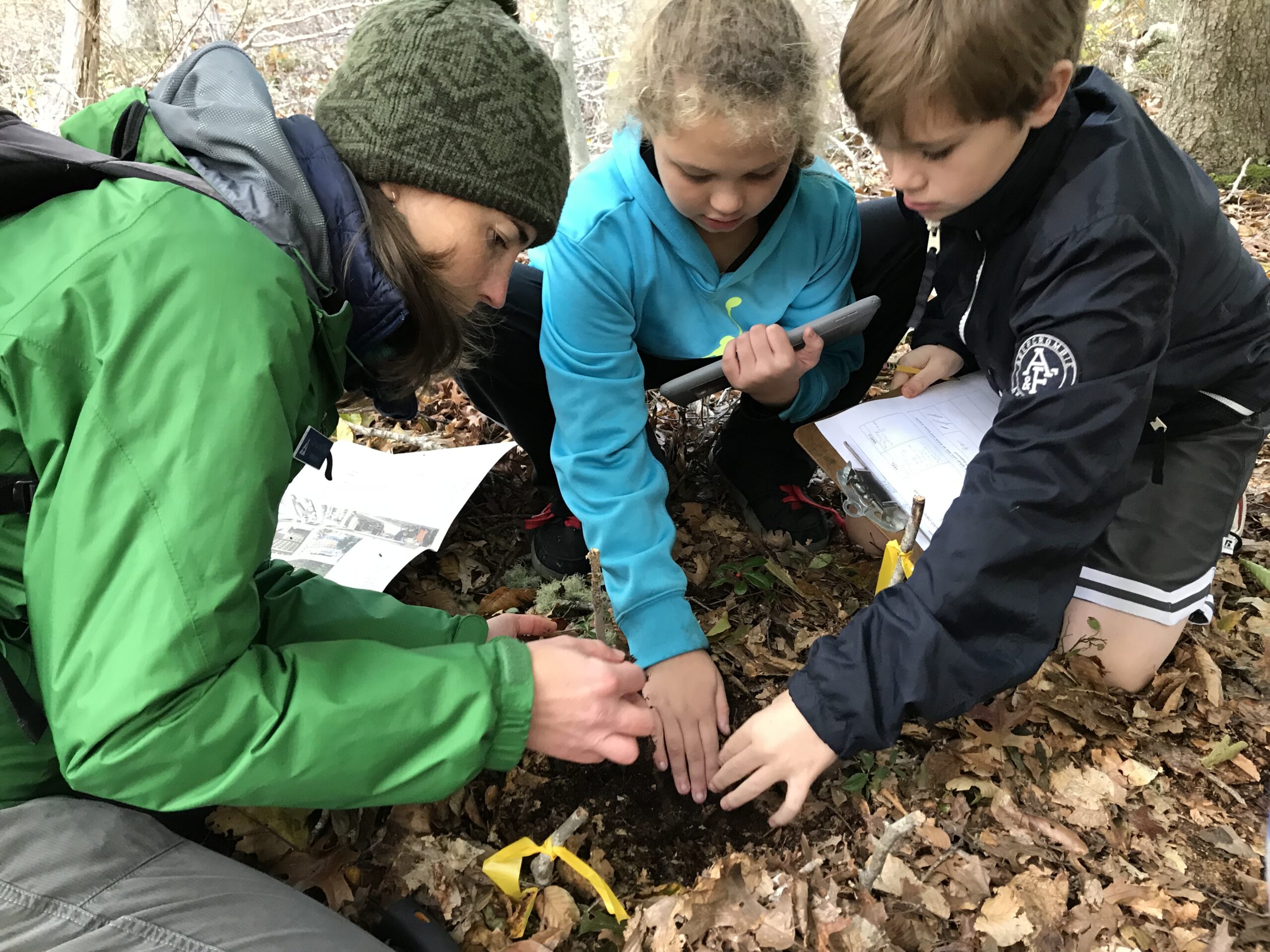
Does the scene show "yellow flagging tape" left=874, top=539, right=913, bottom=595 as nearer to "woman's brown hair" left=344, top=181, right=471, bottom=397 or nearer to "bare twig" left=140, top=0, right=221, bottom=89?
"woman's brown hair" left=344, top=181, right=471, bottom=397

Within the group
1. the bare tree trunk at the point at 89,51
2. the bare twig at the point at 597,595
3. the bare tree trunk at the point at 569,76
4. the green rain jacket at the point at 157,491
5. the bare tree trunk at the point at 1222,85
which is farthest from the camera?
the bare tree trunk at the point at 1222,85

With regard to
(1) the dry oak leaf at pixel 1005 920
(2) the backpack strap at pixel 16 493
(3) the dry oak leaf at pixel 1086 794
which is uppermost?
(2) the backpack strap at pixel 16 493

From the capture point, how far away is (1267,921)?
6.15 ft

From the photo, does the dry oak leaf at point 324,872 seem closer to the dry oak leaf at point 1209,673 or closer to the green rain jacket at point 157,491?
the green rain jacket at point 157,491

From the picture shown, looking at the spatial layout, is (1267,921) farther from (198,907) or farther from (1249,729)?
(198,907)

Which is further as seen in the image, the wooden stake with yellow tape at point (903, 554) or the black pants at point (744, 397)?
the black pants at point (744, 397)

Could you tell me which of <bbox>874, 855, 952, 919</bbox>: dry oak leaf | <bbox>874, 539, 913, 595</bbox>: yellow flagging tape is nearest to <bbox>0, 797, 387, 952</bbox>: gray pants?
<bbox>874, 855, 952, 919</bbox>: dry oak leaf

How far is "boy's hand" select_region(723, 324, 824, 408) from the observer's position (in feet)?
8.56

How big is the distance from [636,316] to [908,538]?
120 cm

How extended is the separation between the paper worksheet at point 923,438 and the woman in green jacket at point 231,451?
1158 millimetres

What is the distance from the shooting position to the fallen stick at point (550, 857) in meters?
1.89

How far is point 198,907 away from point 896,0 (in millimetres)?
2450

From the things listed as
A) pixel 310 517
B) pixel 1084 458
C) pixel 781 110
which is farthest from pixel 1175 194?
pixel 310 517

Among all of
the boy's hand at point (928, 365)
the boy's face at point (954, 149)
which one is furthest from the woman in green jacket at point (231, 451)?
the boy's hand at point (928, 365)
